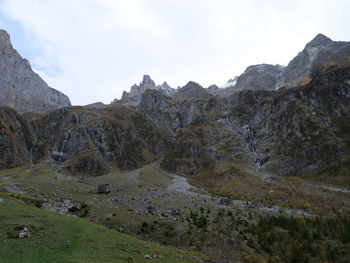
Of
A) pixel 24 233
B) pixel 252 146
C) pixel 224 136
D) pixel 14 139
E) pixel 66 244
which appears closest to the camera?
pixel 66 244

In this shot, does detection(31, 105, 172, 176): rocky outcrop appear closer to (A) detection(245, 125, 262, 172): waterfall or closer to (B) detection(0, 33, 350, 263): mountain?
(B) detection(0, 33, 350, 263): mountain

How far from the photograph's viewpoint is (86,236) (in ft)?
86.6

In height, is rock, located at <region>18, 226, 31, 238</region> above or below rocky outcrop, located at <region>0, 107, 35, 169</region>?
below

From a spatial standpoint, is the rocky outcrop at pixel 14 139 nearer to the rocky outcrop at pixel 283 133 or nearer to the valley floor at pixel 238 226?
the rocky outcrop at pixel 283 133

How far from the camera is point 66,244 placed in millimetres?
23172

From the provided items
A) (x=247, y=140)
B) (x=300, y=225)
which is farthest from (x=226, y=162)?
(x=300, y=225)

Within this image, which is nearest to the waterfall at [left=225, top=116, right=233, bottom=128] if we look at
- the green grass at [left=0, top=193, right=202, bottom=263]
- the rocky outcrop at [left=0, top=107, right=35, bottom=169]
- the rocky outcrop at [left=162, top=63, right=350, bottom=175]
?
the rocky outcrop at [left=162, top=63, right=350, bottom=175]

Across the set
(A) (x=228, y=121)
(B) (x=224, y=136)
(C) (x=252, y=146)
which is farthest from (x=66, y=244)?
(A) (x=228, y=121)

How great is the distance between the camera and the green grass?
1997 cm

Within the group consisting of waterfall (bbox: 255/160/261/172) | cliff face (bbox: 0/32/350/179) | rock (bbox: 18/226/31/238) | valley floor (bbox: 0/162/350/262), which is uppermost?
cliff face (bbox: 0/32/350/179)

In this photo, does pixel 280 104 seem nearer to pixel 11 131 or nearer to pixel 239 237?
pixel 239 237

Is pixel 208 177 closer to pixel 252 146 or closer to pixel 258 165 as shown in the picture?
pixel 258 165

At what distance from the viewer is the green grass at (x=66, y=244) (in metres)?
20.0

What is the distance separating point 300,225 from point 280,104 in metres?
119
